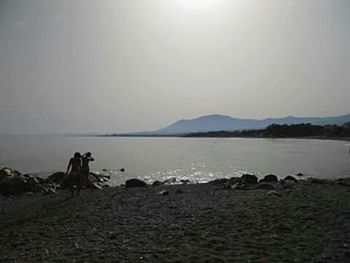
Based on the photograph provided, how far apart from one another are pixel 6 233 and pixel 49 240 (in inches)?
75.0

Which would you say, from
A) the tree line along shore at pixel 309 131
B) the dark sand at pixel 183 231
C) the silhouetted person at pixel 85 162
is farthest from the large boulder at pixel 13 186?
the tree line along shore at pixel 309 131

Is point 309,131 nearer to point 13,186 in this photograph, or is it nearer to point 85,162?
point 13,186

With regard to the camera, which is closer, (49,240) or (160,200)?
(49,240)

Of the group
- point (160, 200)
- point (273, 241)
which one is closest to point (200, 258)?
point (273, 241)

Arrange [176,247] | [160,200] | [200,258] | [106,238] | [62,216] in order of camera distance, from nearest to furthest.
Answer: [200,258], [176,247], [106,238], [62,216], [160,200]

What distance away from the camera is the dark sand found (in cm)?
855

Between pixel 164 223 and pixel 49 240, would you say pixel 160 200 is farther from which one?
pixel 49 240

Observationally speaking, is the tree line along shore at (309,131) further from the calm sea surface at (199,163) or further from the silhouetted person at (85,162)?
the silhouetted person at (85,162)

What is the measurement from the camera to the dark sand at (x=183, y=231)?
855 centimetres

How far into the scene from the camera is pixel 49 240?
10172mm

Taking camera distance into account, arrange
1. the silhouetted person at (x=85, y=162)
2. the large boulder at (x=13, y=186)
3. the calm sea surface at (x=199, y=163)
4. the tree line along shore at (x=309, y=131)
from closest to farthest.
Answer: the silhouetted person at (x=85, y=162) → the large boulder at (x=13, y=186) → the calm sea surface at (x=199, y=163) → the tree line along shore at (x=309, y=131)

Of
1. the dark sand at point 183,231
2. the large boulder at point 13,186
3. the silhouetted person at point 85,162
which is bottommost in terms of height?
the large boulder at point 13,186

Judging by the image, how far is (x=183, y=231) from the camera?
10.8m

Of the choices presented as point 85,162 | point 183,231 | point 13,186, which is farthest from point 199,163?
point 183,231
